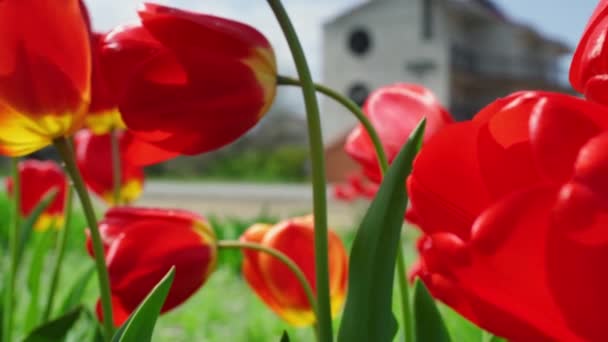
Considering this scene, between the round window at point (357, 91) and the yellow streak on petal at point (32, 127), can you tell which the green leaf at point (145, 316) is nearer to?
the yellow streak on petal at point (32, 127)

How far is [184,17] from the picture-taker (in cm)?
47

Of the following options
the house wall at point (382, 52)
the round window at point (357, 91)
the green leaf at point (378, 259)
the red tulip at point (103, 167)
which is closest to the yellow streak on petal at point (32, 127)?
the green leaf at point (378, 259)

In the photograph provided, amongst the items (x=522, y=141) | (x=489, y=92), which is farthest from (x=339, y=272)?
(x=489, y=92)

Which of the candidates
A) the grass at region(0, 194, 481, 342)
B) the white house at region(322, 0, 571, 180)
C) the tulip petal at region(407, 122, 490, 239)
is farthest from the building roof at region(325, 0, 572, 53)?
the tulip petal at region(407, 122, 490, 239)

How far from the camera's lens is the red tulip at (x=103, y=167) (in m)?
1.19

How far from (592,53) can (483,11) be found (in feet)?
91.9

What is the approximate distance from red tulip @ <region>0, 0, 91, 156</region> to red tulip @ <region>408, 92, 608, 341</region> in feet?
0.91

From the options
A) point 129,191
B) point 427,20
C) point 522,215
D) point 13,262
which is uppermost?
point 522,215

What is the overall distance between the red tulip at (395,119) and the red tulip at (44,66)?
10.0 inches

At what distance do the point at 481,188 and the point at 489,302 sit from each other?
0.05 m

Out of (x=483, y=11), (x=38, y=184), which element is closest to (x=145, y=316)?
(x=38, y=184)

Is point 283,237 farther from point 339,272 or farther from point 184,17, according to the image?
point 184,17

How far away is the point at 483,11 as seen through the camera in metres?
27.4

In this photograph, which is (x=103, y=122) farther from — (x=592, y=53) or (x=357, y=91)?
(x=357, y=91)
